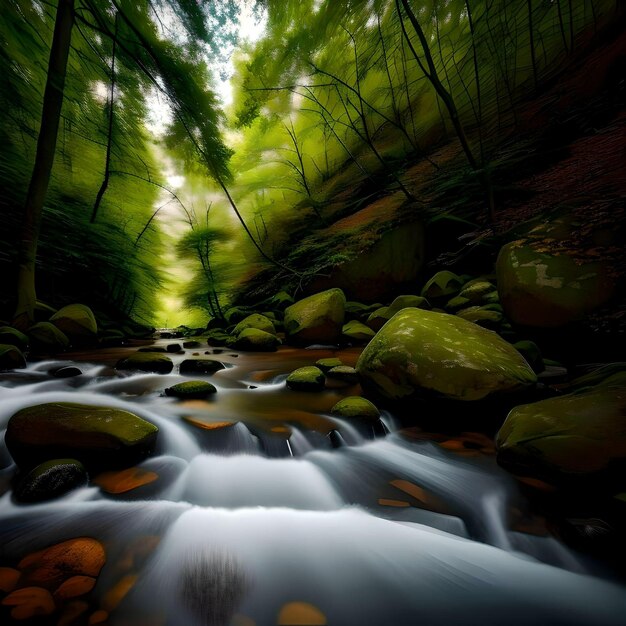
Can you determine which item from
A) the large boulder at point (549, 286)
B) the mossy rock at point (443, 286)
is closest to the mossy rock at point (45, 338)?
the mossy rock at point (443, 286)

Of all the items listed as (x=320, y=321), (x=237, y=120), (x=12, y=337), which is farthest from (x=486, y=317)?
(x=237, y=120)

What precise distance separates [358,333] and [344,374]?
7.12 feet

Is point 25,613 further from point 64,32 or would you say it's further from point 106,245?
point 106,245

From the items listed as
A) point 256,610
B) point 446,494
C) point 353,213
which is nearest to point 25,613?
point 256,610

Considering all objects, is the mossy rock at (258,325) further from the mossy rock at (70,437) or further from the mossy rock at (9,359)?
the mossy rock at (70,437)

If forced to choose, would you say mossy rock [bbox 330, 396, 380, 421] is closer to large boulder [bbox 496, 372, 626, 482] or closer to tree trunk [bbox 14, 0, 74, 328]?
large boulder [bbox 496, 372, 626, 482]

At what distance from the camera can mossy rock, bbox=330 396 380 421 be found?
2.24 meters

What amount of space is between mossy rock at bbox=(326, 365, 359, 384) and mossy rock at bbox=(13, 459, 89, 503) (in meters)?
2.46

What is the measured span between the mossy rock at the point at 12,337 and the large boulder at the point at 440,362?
16.4 ft

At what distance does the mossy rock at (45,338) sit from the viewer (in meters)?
4.41

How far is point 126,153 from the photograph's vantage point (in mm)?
6379

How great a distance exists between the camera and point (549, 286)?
9.86 ft

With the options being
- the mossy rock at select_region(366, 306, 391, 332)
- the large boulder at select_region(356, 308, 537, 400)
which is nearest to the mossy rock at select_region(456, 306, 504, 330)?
the large boulder at select_region(356, 308, 537, 400)

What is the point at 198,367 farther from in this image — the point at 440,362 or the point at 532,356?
the point at 532,356
